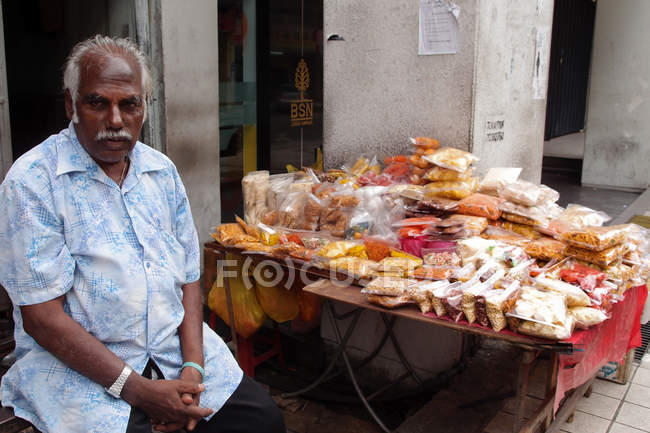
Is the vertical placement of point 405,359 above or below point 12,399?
below

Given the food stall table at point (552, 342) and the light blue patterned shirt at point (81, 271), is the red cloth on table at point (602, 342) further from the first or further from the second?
the light blue patterned shirt at point (81, 271)

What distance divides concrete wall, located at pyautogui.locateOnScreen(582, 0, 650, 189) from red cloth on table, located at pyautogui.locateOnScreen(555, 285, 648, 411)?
18.6 feet

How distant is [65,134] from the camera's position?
1.73m

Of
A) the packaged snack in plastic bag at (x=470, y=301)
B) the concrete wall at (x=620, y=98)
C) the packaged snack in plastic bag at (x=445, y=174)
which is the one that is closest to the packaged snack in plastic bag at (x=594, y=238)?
the packaged snack in plastic bag at (x=470, y=301)

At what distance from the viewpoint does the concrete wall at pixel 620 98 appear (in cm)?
755

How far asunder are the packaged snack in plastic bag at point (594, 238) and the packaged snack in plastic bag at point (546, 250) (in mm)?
67

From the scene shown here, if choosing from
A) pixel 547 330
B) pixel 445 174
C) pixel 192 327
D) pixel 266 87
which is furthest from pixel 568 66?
pixel 192 327

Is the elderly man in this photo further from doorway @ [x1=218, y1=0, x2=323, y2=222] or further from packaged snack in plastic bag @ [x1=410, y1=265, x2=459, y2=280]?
doorway @ [x1=218, y1=0, x2=323, y2=222]

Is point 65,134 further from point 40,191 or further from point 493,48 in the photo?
point 493,48

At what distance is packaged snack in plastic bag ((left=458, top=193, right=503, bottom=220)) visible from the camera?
2.89 meters

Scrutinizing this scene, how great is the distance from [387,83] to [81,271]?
2611mm

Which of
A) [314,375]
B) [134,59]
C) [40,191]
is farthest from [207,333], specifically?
[314,375]

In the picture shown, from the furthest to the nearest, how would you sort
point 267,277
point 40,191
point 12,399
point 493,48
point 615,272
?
1. point 493,48
2. point 267,277
3. point 615,272
4. point 12,399
5. point 40,191

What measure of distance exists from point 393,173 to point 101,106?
2.16m
